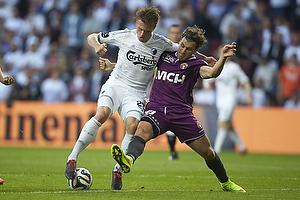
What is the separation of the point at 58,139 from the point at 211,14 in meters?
7.17

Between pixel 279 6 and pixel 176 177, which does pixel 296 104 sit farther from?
pixel 176 177

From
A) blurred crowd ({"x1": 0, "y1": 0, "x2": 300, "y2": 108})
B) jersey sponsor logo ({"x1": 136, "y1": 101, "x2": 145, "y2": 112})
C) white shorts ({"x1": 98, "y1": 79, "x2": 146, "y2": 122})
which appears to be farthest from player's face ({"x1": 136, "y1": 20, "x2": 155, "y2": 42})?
blurred crowd ({"x1": 0, "y1": 0, "x2": 300, "y2": 108})

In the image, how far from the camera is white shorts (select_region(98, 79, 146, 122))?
8000 millimetres

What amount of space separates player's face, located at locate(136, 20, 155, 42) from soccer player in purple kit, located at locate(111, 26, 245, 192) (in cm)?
51

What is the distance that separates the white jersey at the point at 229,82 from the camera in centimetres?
1537

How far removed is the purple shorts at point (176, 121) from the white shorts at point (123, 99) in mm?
431

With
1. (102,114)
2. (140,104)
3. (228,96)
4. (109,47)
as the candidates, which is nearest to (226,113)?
(228,96)

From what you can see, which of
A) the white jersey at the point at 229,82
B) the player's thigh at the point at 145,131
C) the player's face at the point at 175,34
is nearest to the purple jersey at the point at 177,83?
the player's thigh at the point at 145,131

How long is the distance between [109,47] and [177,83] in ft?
37.7

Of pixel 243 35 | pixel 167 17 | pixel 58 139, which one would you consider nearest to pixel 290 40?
pixel 243 35

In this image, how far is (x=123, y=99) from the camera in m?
8.17

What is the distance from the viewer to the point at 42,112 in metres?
17.0

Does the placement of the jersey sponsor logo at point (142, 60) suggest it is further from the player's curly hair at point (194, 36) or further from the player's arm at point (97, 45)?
the player's curly hair at point (194, 36)

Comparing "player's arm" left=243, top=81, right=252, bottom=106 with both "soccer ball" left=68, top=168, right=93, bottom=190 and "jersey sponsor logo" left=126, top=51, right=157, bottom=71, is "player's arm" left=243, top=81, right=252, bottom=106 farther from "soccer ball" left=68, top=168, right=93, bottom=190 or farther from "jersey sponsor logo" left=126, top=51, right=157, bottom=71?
"soccer ball" left=68, top=168, right=93, bottom=190
